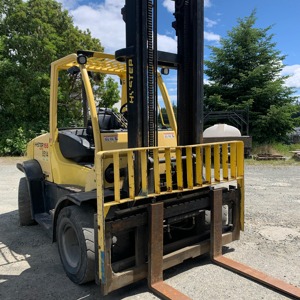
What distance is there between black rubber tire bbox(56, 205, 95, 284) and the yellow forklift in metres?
0.01

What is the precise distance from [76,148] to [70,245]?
124cm

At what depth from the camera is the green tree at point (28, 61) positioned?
17.2m

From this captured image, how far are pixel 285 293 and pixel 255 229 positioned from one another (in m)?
2.12

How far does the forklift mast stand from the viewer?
3.50 m

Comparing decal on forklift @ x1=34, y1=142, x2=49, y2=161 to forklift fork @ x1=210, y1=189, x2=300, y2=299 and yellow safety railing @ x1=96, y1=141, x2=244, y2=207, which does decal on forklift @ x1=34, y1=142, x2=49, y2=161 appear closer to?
yellow safety railing @ x1=96, y1=141, x2=244, y2=207

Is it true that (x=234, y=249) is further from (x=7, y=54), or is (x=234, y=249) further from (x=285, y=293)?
(x=7, y=54)

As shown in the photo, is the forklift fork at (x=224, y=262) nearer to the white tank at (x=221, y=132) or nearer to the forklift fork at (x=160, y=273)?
the forklift fork at (x=160, y=273)

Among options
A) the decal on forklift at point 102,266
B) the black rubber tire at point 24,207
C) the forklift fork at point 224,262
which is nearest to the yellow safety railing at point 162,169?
the forklift fork at point 224,262

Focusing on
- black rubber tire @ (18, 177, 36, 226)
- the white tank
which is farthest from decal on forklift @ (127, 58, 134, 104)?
the white tank

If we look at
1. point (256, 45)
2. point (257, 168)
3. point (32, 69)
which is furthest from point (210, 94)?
point (32, 69)

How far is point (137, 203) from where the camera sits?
365 cm

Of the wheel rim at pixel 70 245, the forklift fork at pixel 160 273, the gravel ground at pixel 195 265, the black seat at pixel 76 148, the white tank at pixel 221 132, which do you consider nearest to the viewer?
the forklift fork at pixel 160 273

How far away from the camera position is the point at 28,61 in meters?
18.0

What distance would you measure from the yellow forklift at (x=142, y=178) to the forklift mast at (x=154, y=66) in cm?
1
